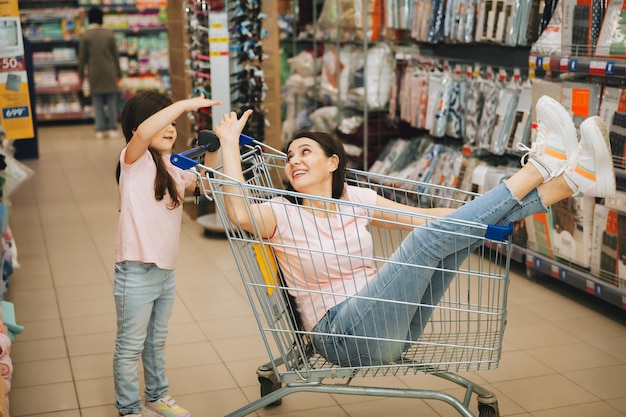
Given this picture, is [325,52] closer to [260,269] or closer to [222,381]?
[222,381]

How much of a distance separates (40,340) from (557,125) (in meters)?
2.74

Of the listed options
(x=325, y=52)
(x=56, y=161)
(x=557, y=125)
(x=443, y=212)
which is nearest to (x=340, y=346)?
(x=443, y=212)

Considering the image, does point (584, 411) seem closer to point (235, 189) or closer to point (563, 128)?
point (563, 128)

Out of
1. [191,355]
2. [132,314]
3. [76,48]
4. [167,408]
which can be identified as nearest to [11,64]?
[191,355]

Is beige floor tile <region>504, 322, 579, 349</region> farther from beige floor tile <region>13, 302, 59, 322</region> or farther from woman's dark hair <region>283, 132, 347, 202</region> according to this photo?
beige floor tile <region>13, 302, 59, 322</region>

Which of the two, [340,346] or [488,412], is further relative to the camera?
[488,412]

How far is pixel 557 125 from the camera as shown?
2.44 meters

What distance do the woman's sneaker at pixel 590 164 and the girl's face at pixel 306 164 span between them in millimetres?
820

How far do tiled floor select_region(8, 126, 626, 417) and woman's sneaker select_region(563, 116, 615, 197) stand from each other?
1.11m

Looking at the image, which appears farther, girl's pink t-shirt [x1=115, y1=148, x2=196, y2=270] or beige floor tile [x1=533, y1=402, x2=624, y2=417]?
beige floor tile [x1=533, y1=402, x2=624, y2=417]

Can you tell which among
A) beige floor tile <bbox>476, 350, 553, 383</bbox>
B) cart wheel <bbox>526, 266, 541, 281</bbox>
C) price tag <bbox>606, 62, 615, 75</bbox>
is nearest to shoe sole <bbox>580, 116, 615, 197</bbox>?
beige floor tile <bbox>476, 350, 553, 383</bbox>

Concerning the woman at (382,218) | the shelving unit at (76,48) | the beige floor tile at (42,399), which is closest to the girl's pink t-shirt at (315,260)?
the woman at (382,218)

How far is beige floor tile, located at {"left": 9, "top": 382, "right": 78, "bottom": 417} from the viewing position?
322 cm

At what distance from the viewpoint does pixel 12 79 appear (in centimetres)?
477
